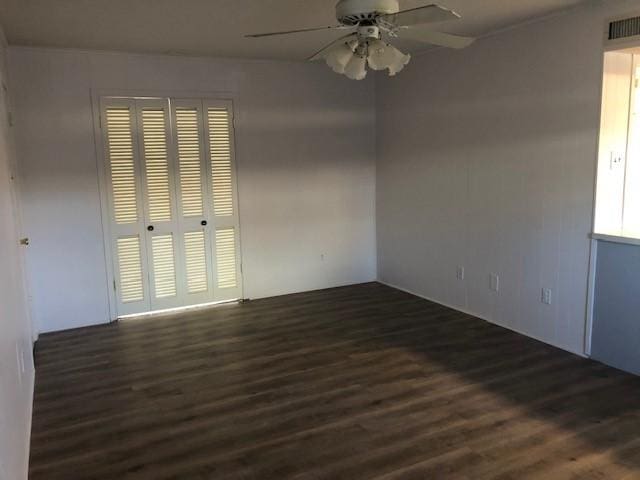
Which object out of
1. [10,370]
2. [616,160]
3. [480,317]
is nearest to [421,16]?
[616,160]

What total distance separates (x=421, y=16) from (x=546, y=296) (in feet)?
8.51

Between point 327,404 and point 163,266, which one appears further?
point 163,266

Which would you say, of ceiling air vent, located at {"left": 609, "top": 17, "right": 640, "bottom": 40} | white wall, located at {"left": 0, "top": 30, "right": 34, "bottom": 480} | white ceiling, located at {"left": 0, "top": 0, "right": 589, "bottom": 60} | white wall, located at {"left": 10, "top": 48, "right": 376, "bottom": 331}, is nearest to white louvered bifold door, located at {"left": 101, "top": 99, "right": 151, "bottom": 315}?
white wall, located at {"left": 10, "top": 48, "right": 376, "bottom": 331}

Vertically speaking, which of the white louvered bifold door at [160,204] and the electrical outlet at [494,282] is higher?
the white louvered bifold door at [160,204]

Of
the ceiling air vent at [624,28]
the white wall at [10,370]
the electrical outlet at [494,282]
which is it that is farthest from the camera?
the electrical outlet at [494,282]

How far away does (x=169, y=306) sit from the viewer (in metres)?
5.27

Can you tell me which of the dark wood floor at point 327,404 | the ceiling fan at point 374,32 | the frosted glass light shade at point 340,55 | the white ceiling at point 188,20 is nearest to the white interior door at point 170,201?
the dark wood floor at point 327,404

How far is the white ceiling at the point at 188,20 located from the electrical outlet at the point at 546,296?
6.84ft

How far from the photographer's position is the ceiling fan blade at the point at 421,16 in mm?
2365

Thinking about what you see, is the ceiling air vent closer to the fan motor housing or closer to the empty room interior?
the empty room interior

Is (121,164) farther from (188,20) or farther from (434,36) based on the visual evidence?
(434,36)

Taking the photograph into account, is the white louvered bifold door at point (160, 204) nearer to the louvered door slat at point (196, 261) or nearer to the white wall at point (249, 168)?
the louvered door slat at point (196, 261)

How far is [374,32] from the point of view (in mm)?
2609

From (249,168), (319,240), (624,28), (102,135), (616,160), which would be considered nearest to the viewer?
(624,28)
